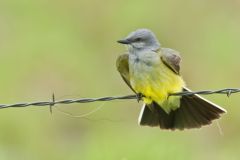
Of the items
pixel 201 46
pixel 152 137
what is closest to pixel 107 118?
pixel 152 137

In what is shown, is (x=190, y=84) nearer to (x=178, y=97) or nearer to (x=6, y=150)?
(x=6, y=150)

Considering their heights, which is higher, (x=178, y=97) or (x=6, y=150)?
(x=178, y=97)

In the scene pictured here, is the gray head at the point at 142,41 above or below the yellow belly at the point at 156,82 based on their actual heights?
above

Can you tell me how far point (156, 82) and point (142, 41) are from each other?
1.30ft

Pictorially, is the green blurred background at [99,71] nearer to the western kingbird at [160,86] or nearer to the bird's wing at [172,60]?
the western kingbird at [160,86]

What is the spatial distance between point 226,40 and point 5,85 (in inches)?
110

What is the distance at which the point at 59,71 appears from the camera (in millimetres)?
15250

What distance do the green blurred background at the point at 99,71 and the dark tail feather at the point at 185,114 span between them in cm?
129

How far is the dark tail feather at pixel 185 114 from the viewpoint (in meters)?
10.9

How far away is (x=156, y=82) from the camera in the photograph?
10836 millimetres

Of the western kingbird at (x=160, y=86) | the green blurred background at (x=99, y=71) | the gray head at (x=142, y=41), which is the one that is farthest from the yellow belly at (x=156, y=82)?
the green blurred background at (x=99, y=71)

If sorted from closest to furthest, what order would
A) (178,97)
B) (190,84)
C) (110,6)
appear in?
(178,97), (190,84), (110,6)

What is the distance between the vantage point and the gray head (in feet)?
36.1

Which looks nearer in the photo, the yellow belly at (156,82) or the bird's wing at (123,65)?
the yellow belly at (156,82)
